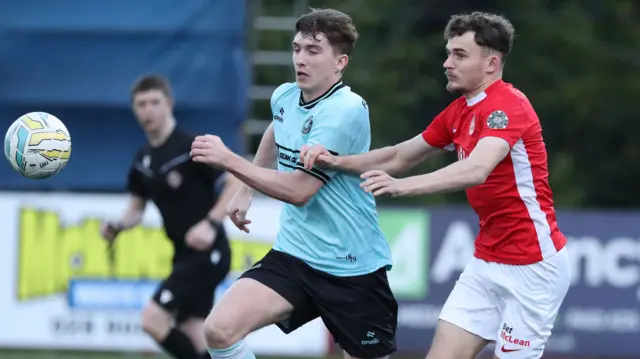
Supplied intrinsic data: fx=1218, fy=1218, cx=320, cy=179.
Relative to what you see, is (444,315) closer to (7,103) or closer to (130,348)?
(130,348)

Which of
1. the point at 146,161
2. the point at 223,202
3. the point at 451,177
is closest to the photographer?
the point at 451,177

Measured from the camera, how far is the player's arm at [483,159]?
5.60m

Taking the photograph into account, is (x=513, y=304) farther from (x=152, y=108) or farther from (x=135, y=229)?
(x=135, y=229)

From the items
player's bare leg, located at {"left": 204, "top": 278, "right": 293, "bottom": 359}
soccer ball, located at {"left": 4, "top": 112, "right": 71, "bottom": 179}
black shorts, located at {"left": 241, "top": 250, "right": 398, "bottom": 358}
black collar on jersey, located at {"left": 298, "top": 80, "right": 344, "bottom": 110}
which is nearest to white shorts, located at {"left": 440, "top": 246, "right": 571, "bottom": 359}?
black shorts, located at {"left": 241, "top": 250, "right": 398, "bottom": 358}

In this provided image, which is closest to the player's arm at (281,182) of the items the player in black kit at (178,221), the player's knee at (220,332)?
the player's knee at (220,332)

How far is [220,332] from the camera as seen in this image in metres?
5.91

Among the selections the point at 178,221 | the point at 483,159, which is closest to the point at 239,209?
the point at 483,159

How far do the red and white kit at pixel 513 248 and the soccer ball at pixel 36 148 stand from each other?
219 cm

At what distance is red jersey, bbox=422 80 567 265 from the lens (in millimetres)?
5996

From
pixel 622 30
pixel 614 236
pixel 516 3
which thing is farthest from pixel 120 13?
pixel 622 30

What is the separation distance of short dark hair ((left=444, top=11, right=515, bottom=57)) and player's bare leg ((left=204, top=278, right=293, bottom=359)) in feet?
5.20

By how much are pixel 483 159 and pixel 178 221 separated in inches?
121

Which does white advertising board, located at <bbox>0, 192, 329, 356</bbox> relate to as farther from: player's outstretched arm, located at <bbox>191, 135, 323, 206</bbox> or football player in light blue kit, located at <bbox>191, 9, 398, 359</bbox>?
player's outstretched arm, located at <bbox>191, 135, 323, 206</bbox>

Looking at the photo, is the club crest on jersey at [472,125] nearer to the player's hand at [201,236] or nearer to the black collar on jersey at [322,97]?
the black collar on jersey at [322,97]
